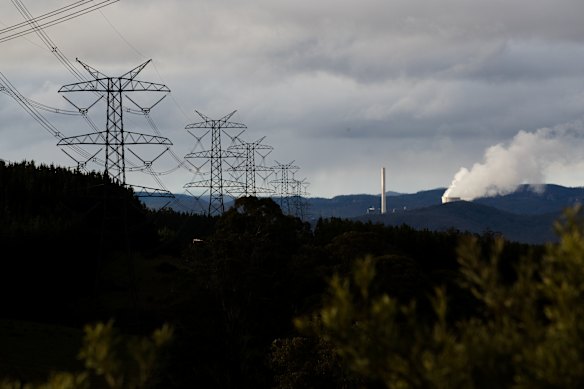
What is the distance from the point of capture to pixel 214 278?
2397 inches

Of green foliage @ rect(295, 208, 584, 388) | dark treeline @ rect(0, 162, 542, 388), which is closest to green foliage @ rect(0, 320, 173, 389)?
green foliage @ rect(295, 208, 584, 388)

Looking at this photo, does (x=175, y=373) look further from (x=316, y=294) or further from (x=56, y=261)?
(x=56, y=261)

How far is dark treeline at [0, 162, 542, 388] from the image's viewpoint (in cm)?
5688

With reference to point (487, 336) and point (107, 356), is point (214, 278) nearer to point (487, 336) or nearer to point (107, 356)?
point (107, 356)

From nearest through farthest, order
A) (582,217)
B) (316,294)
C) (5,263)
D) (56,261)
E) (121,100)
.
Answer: (582,217) → (316,294) → (121,100) → (5,263) → (56,261)

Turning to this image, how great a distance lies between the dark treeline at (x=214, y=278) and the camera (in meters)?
56.9

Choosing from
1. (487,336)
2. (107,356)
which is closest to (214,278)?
(107,356)

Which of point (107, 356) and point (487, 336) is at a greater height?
point (487, 336)

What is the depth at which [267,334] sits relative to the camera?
60.8 m

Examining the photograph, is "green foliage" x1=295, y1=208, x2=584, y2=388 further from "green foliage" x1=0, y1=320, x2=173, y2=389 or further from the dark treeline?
the dark treeline

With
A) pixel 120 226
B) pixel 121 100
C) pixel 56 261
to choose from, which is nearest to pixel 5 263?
pixel 56 261

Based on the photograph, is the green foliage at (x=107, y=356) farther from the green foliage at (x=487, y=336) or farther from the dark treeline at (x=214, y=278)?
the dark treeline at (x=214, y=278)

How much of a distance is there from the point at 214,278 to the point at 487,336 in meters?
47.4

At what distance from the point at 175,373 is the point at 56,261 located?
31.1m
